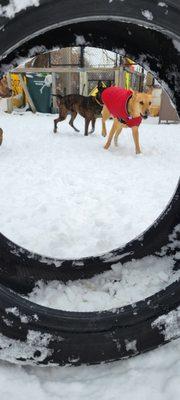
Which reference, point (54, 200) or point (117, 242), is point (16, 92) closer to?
point (54, 200)

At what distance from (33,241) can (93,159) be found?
349cm

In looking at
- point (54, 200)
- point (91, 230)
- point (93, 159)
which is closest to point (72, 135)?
point (93, 159)

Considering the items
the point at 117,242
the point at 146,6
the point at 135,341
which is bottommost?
the point at 135,341

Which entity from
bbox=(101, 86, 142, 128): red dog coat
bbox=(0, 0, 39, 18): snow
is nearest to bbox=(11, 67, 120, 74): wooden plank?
bbox=(101, 86, 142, 128): red dog coat

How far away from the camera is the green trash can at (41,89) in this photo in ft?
42.3

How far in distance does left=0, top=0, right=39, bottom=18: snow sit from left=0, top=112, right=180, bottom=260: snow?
163cm

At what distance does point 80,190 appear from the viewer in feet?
13.3

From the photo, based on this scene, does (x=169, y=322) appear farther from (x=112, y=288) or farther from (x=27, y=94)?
(x=27, y=94)

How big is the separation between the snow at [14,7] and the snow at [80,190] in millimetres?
1631

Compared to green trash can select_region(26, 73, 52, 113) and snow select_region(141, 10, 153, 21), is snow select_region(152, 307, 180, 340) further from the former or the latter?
green trash can select_region(26, 73, 52, 113)

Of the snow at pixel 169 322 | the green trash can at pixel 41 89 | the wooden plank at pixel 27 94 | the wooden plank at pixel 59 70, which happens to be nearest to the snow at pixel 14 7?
the snow at pixel 169 322

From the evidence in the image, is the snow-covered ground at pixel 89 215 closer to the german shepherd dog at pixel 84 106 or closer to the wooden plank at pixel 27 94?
the german shepherd dog at pixel 84 106

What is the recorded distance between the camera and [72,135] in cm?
835

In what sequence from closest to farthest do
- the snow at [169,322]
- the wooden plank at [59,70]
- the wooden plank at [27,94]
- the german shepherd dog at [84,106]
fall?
the snow at [169,322], the german shepherd dog at [84,106], the wooden plank at [59,70], the wooden plank at [27,94]
